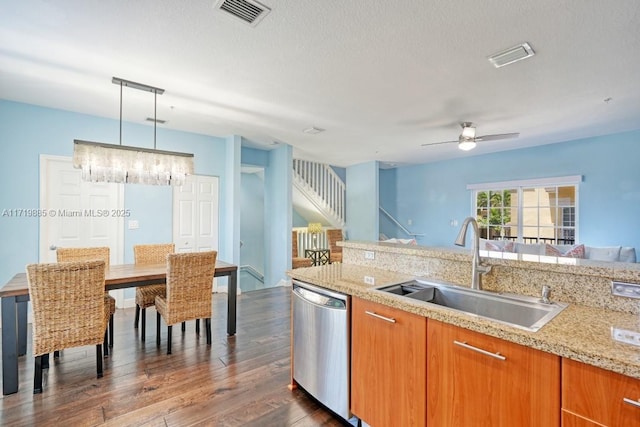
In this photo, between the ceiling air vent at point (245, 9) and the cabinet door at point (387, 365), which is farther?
the ceiling air vent at point (245, 9)

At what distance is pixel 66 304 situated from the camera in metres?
2.27

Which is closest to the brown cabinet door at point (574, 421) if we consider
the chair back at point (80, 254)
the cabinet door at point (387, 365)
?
the cabinet door at point (387, 365)

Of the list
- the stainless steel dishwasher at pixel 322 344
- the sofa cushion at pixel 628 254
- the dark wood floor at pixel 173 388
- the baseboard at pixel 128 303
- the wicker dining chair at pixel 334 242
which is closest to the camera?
the stainless steel dishwasher at pixel 322 344

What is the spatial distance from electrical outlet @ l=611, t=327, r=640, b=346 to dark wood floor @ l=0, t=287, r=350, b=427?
1563 millimetres

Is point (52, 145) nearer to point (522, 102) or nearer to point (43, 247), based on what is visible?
point (43, 247)

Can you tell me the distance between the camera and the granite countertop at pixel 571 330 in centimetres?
93

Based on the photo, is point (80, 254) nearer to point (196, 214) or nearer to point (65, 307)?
point (65, 307)

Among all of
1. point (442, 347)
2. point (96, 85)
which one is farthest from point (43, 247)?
point (442, 347)

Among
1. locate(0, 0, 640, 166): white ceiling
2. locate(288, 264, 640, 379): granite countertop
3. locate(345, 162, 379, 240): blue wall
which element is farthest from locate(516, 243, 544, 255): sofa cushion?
locate(288, 264, 640, 379): granite countertop

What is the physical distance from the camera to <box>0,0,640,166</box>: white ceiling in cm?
196

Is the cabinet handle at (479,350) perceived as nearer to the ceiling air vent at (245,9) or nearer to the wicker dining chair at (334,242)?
the ceiling air vent at (245,9)

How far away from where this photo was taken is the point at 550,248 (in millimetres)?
4730

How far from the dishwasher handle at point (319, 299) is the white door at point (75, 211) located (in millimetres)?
3355

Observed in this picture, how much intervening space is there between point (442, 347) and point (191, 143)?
15.4 feet
